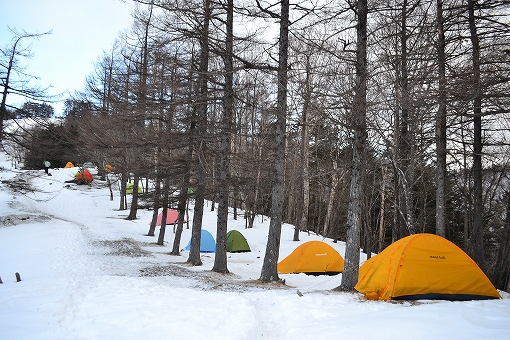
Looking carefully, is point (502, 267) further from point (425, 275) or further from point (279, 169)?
point (279, 169)

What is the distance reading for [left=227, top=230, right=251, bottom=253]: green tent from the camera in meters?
19.6

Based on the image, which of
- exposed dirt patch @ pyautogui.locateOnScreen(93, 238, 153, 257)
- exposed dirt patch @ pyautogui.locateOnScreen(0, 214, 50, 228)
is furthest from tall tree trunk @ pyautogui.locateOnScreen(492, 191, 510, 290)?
exposed dirt patch @ pyautogui.locateOnScreen(0, 214, 50, 228)

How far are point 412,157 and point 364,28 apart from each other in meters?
4.40

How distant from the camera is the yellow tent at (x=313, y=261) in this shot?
45.1ft

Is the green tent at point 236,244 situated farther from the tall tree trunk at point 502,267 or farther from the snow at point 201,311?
the tall tree trunk at point 502,267

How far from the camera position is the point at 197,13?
8523mm

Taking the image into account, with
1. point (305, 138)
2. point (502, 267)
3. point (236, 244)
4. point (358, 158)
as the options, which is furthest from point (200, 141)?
point (502, 267)


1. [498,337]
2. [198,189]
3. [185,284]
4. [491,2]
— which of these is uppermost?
[491,2]

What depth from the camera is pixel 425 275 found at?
7.45 metres

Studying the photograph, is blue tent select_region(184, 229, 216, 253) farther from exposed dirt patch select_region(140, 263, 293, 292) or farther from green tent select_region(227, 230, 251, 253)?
exposed dirt patch select_region(140, 263, 293, 292)

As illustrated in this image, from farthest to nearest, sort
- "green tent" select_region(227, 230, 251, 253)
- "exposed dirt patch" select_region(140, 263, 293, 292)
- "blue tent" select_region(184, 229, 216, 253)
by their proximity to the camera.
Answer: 1. "green tent" select_region(227, 230, 251, 253)
2. "blue tent" select_region(184, 229, 216, 253)
3. "exposed dirt patch" select_region(140, 263, 293, 292)

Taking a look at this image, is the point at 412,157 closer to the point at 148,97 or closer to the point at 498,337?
the point at 498,337

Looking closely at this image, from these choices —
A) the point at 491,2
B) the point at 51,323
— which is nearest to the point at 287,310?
the point at 51,323

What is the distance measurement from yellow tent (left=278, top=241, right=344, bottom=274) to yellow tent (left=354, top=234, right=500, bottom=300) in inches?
232
